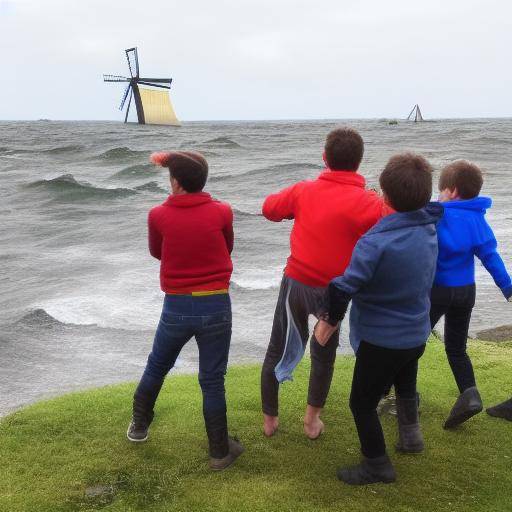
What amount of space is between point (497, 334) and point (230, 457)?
468 centimetres

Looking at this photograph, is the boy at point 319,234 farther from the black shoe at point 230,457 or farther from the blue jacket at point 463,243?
the blue jacket at point 463,243

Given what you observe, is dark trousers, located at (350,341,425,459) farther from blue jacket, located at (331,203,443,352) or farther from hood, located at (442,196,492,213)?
hood, located at (442,196,492,213)

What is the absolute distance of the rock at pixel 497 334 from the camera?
22.7 feet

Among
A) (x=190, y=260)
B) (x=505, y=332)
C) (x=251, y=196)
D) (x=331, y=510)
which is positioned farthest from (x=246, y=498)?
(x=251, y=196)

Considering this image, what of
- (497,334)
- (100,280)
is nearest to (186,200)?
(497,334)

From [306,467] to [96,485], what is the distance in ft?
3.96

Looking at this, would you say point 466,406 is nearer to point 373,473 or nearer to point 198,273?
point 373,473

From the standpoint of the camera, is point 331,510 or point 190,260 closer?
point 331,510

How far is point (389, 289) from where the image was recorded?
9.78ft

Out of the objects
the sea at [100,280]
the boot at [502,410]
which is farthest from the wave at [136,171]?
the boot at [502,410]

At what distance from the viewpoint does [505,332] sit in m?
7.07

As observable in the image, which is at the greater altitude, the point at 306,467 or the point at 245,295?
the point at 306,467

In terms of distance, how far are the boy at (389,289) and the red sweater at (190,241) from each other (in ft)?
2.32

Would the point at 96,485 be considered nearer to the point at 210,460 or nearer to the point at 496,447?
the point at 210,460
